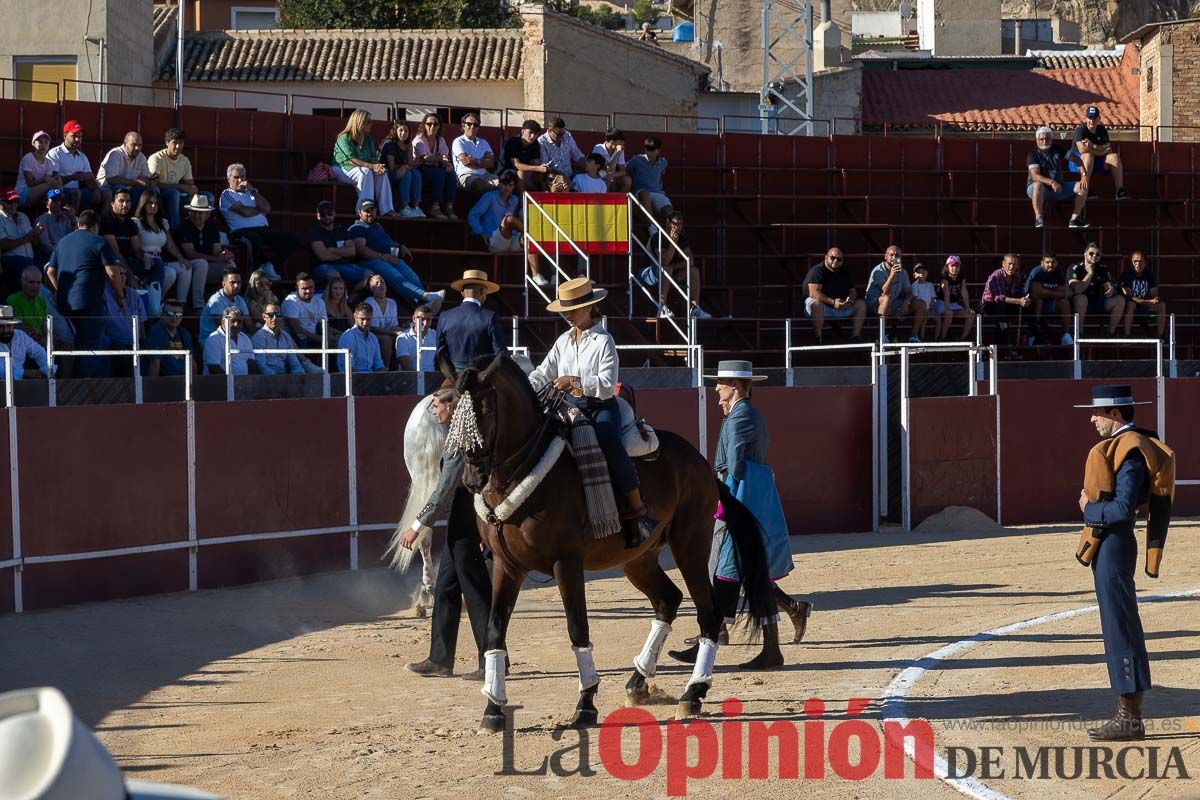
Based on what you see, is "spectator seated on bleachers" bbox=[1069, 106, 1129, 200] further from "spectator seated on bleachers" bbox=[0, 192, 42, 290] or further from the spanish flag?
"spectator seated on bleachers" bbox=[0, 192, 42, 290]

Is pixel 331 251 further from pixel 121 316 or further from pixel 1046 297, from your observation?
pixel 1046 297

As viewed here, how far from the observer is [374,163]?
66.1 feet

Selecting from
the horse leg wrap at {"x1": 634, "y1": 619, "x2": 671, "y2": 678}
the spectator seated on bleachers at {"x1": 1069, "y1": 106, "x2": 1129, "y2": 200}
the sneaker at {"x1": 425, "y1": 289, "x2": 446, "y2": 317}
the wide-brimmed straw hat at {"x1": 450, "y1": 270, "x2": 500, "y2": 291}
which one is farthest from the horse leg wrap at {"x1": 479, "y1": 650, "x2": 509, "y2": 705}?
the spectator seated on bleachers at {"x1": 1069, "y1": 106, "x2": 1129, "y2": 200}

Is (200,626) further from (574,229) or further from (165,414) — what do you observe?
(574,229)

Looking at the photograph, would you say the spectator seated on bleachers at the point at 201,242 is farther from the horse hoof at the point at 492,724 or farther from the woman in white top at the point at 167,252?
the horse hoof at the point at 492,724

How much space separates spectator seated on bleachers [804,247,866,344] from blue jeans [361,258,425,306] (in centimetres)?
554

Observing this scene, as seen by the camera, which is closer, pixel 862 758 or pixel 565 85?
pixel 862 758

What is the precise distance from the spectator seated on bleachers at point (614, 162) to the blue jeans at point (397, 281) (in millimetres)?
4318

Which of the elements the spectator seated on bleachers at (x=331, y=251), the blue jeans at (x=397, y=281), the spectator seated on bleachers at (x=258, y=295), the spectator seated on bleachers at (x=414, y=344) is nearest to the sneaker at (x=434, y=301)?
the blue jeans at (x=397, y=281)

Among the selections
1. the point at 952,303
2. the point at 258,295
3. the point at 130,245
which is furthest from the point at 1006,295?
the point at 130,245

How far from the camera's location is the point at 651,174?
22422 millimetres

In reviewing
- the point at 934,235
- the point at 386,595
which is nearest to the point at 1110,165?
the point at 934,235

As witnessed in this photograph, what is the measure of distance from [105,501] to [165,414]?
934 millimetres

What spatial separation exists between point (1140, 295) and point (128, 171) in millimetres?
14475
